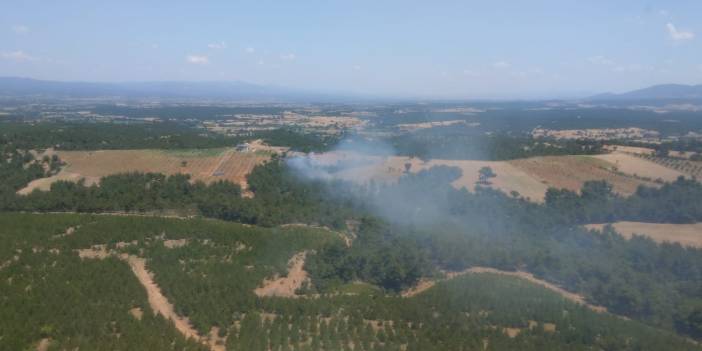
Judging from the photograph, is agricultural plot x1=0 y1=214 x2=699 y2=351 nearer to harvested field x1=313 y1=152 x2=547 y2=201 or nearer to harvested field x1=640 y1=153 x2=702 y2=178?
harvested field x1=313 y1=152 x2=547 y2=201

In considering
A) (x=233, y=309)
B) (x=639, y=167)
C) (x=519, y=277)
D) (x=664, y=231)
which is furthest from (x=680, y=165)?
(x=233, y=309)

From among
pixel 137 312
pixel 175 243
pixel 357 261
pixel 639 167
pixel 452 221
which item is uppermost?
pixel 639 167

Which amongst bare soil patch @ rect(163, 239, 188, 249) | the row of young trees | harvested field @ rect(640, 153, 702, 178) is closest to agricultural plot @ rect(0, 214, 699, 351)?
bare soil patch @ rect(163, 239, 188, 249)

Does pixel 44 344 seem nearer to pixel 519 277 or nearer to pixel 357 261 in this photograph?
pixel 357 261

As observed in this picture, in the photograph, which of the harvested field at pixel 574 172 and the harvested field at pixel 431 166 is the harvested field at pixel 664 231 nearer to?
the harvested field at pixel 431 166

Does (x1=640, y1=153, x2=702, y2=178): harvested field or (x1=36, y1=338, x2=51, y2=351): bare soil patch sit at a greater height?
(x1=640, y1=153, x2=702, y2=178): harvested field
